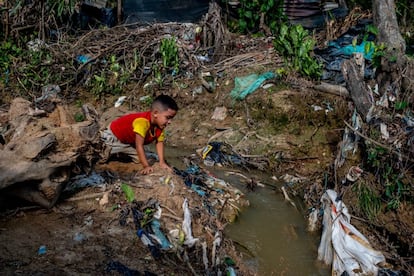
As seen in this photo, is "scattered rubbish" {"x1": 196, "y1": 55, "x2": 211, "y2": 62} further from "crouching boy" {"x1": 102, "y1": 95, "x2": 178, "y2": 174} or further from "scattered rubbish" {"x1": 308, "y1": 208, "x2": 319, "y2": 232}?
"scattered rubbish" {"x1": 308, "y1": 208, "x2": 319, "y2": 232}

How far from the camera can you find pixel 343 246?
3973 millimetres

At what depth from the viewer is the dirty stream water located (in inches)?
165

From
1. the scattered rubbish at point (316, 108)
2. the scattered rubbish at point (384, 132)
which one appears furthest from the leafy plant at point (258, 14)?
the scattered rubbish at point (384, 132)

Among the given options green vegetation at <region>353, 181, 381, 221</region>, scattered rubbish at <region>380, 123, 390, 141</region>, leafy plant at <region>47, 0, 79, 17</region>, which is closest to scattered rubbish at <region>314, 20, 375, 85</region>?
scattered rubbish at <region>380, 123, 390, 141</region>

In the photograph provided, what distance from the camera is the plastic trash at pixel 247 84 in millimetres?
7308

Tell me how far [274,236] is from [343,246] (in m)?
0.89

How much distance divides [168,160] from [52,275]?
3511 mm

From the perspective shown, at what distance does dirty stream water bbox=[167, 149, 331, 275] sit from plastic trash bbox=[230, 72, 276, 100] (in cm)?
203

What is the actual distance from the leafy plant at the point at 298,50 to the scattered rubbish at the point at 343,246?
9.62 ft

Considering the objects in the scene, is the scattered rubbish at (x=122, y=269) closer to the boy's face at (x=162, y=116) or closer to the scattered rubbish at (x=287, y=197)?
the boy's face at (x=162, y=116)

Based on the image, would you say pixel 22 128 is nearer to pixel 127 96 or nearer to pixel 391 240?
pixel 391 240

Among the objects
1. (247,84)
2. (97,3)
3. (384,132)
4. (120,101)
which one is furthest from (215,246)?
(97,3)

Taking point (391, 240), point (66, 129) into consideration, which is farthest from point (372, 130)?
point (66, 129)

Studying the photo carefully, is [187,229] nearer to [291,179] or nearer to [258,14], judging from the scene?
[291,179]
